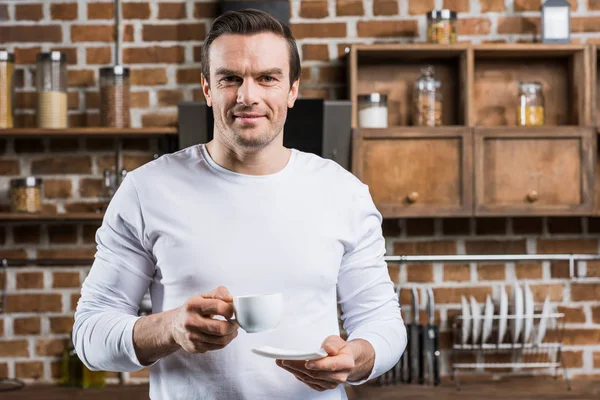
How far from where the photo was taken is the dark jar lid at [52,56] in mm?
2443

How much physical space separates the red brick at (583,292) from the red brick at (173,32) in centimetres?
141

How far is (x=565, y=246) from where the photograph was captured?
266cm

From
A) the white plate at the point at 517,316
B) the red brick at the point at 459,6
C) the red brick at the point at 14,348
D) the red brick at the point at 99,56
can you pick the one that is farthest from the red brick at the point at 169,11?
the white plate at the point at 517,316

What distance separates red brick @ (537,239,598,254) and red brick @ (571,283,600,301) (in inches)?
4.2

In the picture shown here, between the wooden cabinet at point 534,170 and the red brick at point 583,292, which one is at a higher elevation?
the wooden cabinet at point 534,170

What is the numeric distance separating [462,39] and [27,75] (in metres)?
1.36

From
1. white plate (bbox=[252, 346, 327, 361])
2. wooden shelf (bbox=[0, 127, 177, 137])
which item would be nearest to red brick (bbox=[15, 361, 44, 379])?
wooden shelf (bbox=[0, 127, 177, 137])

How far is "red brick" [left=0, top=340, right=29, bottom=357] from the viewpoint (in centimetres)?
260

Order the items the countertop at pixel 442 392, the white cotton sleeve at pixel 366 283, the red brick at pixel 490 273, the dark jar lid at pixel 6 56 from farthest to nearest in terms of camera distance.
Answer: the red brick at pixel 490 273 < the dark jar lid at pixel 6 56 < the countertop at pixel 442 392 < the white cotton sleeve at pixel 366 283

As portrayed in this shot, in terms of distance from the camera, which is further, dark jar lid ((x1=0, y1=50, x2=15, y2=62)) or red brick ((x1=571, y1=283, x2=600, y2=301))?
red brick ((x1=571, y1=283, x2=600, y2=301))

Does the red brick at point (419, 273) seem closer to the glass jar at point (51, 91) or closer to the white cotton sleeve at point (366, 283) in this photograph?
the glass jar at point (51, 91)

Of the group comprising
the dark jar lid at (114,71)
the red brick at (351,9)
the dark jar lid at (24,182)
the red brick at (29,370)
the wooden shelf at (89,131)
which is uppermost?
the red brick at (351,9)

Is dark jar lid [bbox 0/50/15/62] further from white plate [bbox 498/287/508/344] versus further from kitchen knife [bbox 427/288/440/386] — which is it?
white plate [bbox 498/287/508/344]

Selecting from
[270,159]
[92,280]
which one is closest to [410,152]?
[270,159]
